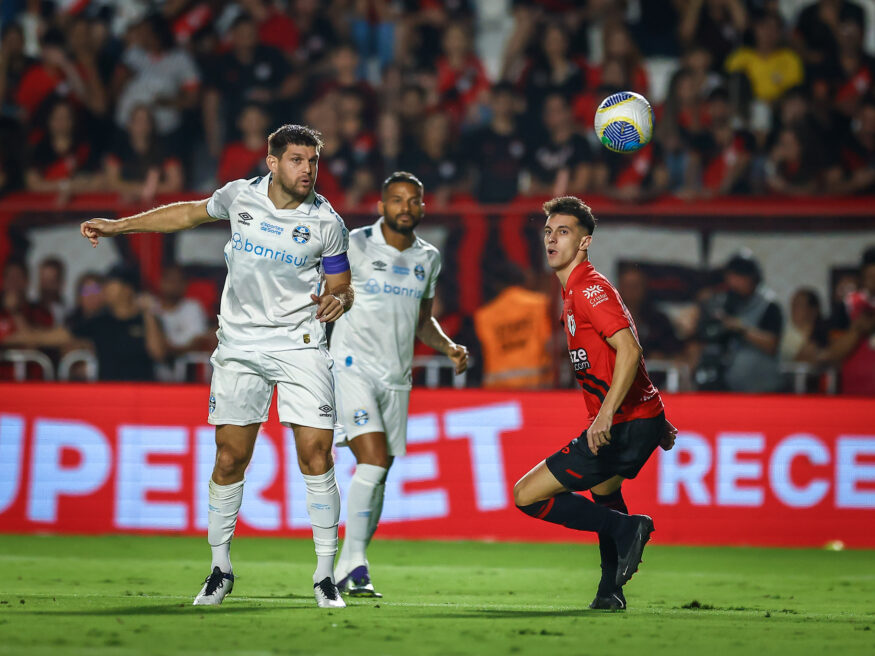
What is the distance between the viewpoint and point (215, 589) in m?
6.22

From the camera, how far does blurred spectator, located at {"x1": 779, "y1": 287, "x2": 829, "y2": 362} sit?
10.3 meters

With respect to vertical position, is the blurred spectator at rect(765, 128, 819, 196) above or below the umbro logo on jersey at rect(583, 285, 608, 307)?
above

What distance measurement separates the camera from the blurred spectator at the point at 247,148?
12.5 meters

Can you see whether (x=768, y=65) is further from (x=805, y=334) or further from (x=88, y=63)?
(x=88, y=63)

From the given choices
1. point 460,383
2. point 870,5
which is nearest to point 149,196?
point 460,383

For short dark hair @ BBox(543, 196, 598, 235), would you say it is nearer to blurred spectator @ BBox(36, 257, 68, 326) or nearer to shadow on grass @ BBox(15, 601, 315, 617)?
shadow on grass @ BBox(15, 601, 315, 617)

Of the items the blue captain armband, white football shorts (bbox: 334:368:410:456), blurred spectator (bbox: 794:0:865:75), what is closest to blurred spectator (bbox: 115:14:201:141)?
white football shorts (bbox: 334:368:410:456)

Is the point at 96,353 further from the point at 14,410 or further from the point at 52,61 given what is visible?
the point at 52,61

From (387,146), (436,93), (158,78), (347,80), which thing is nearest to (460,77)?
(436,93)

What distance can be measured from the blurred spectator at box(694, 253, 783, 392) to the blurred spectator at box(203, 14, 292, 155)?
5.50 meters

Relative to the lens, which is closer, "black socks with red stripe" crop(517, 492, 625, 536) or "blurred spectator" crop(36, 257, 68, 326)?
"black socks with red stripe" crop(517, 492, 625, 536)

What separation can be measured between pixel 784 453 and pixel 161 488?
5.07 meters

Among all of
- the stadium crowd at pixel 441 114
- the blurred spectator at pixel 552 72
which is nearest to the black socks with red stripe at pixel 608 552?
the stadium crowd at pixel 441 114

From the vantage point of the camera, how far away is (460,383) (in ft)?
34.4
